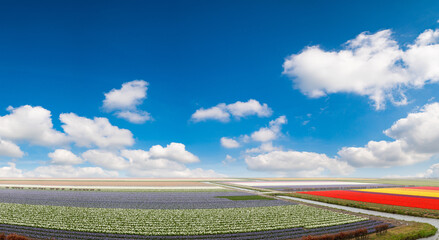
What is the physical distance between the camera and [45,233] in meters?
25.2

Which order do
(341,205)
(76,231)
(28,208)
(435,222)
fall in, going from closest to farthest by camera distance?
1. (76,231)
2. (435,222)
3. (28,208)
4. (341,205)

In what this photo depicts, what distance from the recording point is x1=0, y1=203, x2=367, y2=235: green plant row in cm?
2767

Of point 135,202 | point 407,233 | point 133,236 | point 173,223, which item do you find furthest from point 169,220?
point 407,233

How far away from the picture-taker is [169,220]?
105 ft

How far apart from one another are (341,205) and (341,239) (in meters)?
27.0

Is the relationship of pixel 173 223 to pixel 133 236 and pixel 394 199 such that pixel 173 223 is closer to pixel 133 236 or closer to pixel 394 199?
pixel 133 236

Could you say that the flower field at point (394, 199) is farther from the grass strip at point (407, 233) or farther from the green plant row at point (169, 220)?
the green plant row at point (169, 220)

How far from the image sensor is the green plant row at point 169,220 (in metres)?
27.7

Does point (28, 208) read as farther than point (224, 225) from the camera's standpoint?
Yes

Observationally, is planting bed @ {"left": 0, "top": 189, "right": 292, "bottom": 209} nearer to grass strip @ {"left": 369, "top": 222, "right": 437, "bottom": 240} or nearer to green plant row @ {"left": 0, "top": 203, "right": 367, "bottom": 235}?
green plant row @ {"left": 0, "top": 203, "right": 367, "bottom": 235}

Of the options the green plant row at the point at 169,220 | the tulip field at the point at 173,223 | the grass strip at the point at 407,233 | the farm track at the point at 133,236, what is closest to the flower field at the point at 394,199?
the grass strip at the point at 407,233

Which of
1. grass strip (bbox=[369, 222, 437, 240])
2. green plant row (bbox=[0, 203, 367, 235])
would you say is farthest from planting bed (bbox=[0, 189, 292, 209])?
grass strip (bbox=[369, 222, 437, 240])

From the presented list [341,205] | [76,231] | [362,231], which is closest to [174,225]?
[76,231]

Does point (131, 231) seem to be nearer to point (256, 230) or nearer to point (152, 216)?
point (152, 216)
